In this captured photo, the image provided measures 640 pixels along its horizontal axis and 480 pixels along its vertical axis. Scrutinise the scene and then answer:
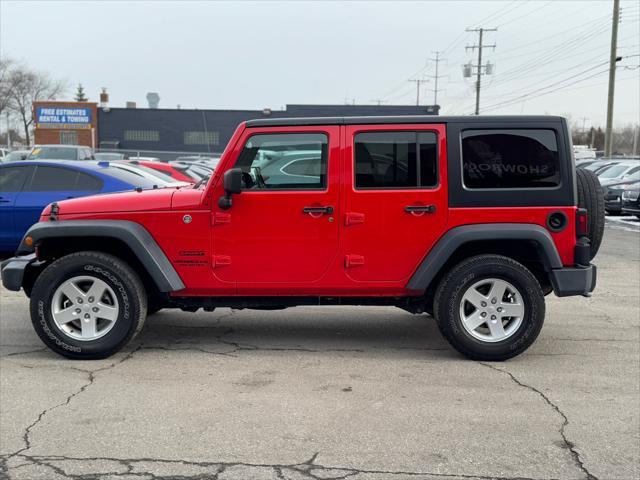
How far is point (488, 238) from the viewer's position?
534 centimetres

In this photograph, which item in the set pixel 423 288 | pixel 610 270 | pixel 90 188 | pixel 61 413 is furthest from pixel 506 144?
pixel 90 188

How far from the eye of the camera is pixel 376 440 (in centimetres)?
399

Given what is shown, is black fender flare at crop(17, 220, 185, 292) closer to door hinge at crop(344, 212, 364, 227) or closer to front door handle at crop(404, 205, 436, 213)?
door hinge at crop(344, 212, 364, 227)

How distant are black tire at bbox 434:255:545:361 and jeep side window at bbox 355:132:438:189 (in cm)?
75

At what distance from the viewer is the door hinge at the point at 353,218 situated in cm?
543

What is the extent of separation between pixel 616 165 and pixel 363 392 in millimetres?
21970

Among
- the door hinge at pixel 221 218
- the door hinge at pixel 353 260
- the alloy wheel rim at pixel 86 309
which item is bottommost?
the alloy wheel rim at pixel 86 309

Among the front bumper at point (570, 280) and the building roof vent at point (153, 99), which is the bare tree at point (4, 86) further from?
the front bumper at point (570, 280)

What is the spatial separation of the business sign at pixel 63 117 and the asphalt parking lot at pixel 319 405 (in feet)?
169

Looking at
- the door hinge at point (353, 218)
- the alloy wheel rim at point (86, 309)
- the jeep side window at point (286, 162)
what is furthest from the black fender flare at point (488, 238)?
the alloy wheel rim at point (86, 309)

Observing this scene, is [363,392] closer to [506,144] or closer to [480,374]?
[480,374]

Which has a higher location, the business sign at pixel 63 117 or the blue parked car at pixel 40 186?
the business sign at pixel 63 117

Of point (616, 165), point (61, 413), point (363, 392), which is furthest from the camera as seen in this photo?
point (616, 165)

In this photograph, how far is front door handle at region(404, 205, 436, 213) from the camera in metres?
5.39
